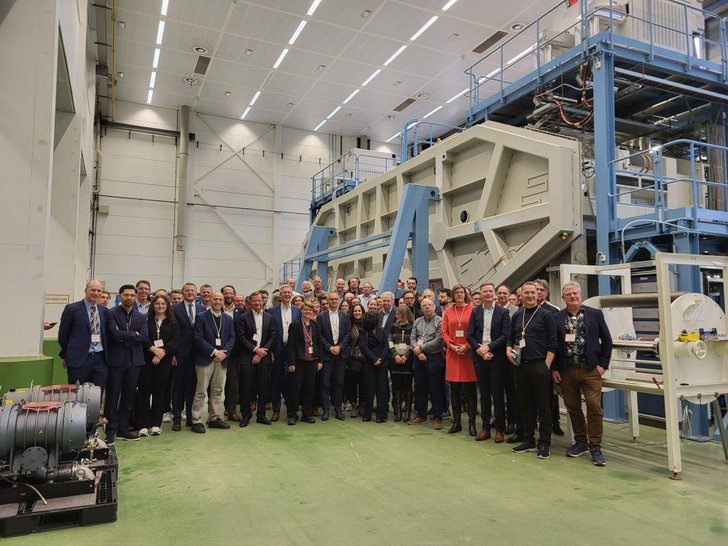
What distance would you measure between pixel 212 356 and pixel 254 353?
0.61 metres

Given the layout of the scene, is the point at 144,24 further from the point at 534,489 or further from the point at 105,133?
the point at 534,489

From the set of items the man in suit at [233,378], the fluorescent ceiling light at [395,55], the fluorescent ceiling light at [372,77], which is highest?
the fluorescent ceiling light at [395,55]

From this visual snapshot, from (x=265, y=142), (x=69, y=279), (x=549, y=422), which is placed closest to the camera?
(x=549, y=422)

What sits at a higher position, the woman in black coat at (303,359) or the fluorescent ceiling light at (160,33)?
the fluorescent ceiling light at (160,33)

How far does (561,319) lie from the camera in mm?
5227

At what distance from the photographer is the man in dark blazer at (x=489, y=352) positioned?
5770 millimetres

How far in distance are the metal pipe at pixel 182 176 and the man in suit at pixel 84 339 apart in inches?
515

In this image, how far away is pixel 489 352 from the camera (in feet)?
18.9

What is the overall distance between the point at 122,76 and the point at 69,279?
10.1m

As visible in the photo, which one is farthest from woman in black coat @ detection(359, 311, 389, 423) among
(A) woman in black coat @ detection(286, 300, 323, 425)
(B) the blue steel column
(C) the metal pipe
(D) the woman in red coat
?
(C) the metal pipe

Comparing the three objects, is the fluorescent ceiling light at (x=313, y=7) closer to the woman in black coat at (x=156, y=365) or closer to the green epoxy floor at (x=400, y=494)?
the woman in black coat at (x=156, y=365)

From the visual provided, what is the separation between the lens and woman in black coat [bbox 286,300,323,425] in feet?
22.3

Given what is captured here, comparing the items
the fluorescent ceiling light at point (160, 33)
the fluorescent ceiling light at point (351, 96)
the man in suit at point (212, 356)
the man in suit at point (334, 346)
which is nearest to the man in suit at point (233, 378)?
the man in suit at point (212, 356)

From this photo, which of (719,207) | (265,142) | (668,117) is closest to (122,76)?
(265,142)
